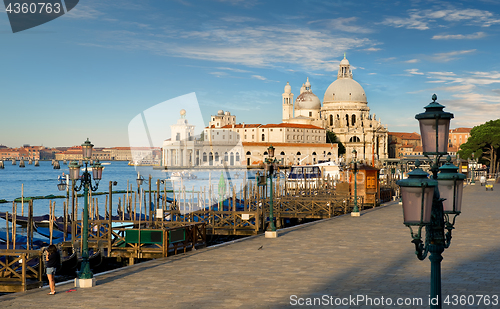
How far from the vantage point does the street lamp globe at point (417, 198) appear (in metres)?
5.59

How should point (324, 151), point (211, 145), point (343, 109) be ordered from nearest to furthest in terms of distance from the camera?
point (211, 145) < point (324, 151) < point (343, 109)

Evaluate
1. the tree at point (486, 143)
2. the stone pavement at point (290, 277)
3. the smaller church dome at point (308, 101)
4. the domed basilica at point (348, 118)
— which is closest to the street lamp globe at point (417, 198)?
the stone pavement at point (290, 277)

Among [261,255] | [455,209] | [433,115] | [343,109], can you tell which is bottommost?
[261,255]

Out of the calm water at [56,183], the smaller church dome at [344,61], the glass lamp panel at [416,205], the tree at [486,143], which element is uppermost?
the smaller church dome at [344,61]

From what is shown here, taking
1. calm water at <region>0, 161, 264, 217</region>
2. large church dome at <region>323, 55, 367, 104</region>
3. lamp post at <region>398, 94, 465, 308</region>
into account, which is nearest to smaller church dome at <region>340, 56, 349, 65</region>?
large church dome at <region>323, 55, 367, 104</region>

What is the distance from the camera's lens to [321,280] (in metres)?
10.7

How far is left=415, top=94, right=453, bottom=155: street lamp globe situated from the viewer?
615 cm

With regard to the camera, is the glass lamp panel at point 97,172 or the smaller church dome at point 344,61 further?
the smaller church dome at point 344,61

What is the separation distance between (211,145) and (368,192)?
82076mm

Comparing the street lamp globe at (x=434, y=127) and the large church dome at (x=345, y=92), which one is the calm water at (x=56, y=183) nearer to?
the street lamp globe at (x=434, y=127)

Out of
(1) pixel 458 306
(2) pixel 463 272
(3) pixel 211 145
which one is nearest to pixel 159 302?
(1) pixel 458 306

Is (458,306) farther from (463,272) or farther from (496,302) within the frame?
(463,272)

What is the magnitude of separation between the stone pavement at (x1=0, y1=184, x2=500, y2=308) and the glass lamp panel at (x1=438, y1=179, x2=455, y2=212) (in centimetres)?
277

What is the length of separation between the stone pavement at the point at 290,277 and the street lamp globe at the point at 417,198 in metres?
3.52
